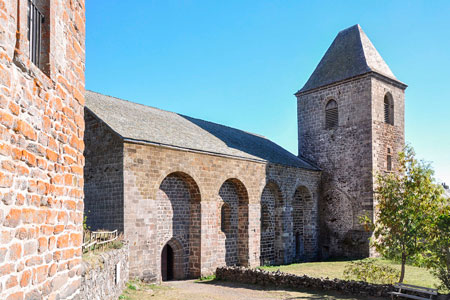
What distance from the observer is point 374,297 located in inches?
469

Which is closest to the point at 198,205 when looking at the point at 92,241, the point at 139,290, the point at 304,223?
the point at 139,290

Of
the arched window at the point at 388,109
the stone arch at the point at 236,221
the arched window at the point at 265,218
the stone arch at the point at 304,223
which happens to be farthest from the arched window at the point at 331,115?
the stone arch at the point at 236,221

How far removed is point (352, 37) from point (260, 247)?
52.1 feet

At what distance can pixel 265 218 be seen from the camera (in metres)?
20.5

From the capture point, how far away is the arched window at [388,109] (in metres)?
23.9

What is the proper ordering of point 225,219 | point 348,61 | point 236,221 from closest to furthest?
point 225,219 → point 236,221 → point 348,61

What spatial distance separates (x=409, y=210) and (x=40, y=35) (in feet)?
40.3

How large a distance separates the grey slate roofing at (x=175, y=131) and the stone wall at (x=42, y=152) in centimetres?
894

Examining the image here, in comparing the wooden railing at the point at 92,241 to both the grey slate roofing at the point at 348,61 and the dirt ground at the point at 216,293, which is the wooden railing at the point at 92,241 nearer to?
the dirt ground at the point at 216,293

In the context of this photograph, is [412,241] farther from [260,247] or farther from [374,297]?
[260,247]

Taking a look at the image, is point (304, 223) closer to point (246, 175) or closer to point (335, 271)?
point (335, 271)

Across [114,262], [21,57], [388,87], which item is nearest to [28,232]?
[21,57]

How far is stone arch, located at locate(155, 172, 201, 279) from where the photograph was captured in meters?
15.4

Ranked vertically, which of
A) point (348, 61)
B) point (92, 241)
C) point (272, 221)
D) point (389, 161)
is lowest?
point (272, 221)
